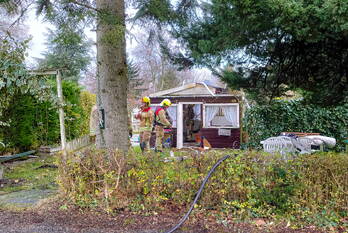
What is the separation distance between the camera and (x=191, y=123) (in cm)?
1357

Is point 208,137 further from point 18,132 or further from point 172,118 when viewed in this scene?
point 18,132

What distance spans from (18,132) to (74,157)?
5.09 meters

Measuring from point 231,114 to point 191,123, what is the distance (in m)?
2.56

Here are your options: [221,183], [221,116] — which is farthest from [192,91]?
[221,183]

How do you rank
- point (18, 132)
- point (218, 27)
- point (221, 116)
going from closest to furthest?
point (218, 27), point (18, 132), point (221, 116)

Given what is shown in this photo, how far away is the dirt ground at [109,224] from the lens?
3.40 metres

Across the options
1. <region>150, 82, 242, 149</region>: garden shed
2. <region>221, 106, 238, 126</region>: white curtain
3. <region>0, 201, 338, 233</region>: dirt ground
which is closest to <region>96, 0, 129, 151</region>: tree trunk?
<region>0, 201, 338, 233</region>: dirt ground

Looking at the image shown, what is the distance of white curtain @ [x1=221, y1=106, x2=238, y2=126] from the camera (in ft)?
37.7

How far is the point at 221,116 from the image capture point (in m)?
11.8

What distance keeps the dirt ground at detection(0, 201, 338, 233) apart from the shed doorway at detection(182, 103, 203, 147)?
9.47 m

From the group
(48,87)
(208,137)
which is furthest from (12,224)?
(208,137)

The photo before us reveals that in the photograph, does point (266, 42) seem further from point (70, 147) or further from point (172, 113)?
point (172, 113)

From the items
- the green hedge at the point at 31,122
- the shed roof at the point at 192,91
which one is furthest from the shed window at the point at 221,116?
the green hedge at the point at 31,122

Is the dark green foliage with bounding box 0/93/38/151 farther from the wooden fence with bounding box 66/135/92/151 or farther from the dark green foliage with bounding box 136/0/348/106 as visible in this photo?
the dark green foliage with bounding box 136/0/348/106
